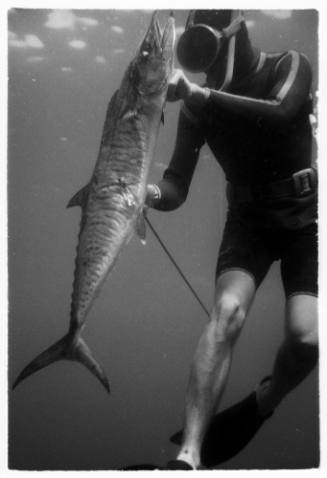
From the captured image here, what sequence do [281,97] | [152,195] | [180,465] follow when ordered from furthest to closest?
[152,195] → [281,97] → [180,465]

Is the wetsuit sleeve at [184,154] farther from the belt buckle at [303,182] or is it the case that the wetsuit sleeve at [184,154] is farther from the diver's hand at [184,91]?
the belt buckle at [303,182]

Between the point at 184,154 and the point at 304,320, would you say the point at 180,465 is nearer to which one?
the point at 304,320

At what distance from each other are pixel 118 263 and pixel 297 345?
251 centimetres

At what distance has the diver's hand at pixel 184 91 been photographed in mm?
2457

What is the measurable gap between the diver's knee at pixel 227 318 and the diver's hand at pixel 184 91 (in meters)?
1.16

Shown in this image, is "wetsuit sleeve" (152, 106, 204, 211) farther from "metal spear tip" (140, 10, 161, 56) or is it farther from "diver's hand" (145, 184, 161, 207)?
"metal spear tip" (140, 10, 161, 56)

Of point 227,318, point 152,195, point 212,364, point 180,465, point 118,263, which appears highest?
→ point 152,195

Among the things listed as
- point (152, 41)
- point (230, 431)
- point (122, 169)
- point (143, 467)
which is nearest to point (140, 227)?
point (122, 169)

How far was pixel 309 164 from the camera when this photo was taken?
10.5 ft

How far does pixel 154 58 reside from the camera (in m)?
2.30

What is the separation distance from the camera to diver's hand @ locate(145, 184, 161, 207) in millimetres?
3031

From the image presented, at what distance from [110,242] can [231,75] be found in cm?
145
